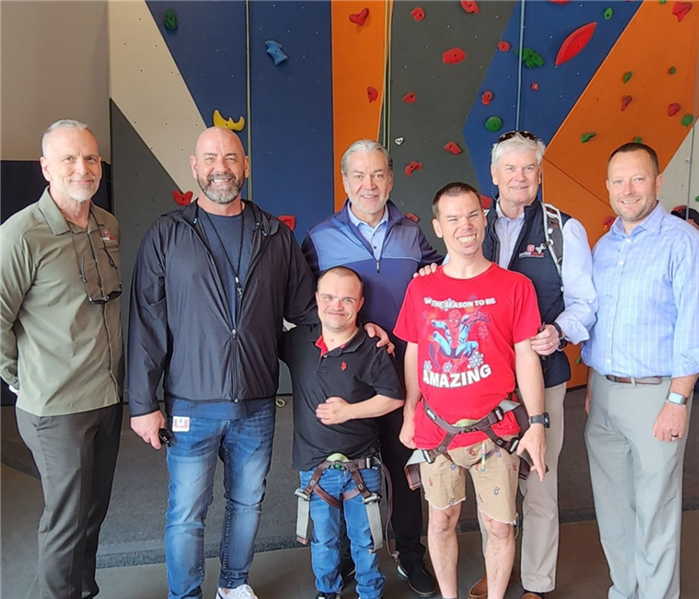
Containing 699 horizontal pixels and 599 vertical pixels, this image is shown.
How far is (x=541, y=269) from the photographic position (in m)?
2.14

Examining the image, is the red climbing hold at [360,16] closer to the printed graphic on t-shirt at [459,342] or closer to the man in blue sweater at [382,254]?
the man in blue sweater at [382,254]

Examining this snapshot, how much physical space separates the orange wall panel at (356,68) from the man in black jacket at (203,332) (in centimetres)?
292

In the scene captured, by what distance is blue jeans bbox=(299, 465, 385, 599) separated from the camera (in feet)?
7.14

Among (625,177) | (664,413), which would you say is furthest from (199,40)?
(664,413)

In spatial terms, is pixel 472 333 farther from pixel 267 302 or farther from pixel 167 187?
pixel 167 187

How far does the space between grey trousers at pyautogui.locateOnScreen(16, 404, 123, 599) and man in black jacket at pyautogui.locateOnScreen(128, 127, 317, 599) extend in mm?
189

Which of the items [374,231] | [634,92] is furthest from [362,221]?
[634,92]

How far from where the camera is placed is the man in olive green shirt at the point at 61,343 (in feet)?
6.35

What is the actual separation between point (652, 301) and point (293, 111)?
3.58m

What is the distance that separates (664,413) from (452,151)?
342 cm

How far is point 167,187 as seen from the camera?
478 cm

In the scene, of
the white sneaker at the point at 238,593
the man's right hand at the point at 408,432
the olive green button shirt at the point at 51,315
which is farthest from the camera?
the white sneaker at the point at 238,593

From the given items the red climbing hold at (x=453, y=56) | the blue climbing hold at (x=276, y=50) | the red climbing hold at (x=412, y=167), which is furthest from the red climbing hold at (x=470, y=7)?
the blue climbing hold at (x=276, y=50)

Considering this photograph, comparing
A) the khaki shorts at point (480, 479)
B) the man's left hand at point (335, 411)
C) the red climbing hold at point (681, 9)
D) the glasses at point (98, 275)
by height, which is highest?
the red climbing hold at point (681, 9)
